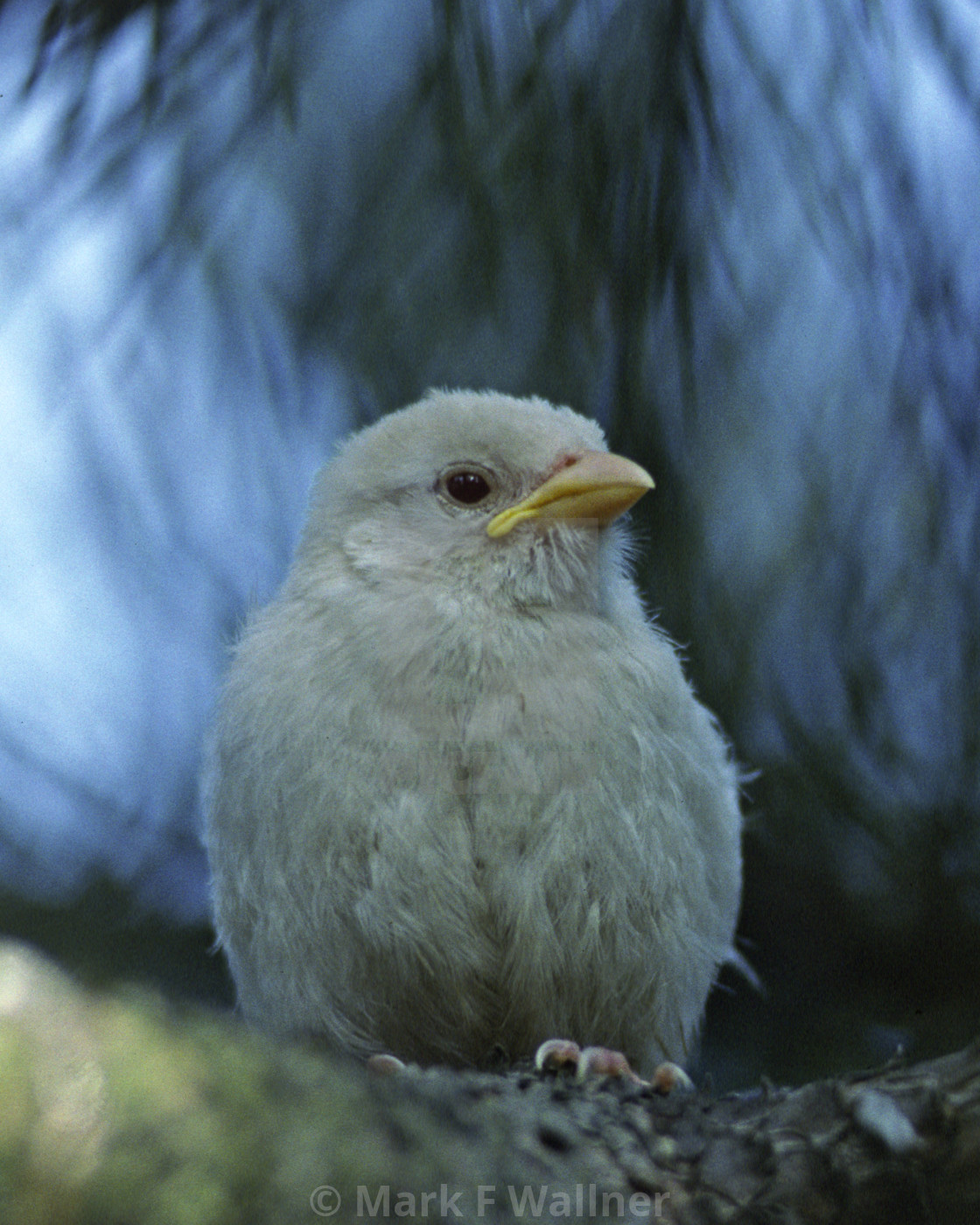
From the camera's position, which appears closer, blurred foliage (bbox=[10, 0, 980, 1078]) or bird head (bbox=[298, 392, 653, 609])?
blurred foliage (bbox=[10, 0, 980, 1078])

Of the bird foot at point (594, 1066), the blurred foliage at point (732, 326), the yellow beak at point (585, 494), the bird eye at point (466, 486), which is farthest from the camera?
the bird eye at point (466, 486)

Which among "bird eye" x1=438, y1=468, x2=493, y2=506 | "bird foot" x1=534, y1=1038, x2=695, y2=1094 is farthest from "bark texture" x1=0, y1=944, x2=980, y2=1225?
"bird eye" x1=438, y1=468, x2=493, y2=506

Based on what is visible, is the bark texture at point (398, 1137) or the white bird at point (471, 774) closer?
the bark texture at point (398, 1137)

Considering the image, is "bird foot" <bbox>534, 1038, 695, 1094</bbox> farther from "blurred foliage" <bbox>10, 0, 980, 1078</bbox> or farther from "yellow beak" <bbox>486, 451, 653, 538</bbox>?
"yellow beak" <bbox>486, 451, 653, 538</bbox>

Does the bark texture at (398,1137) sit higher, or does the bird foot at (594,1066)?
the bark texture at (398,1137)

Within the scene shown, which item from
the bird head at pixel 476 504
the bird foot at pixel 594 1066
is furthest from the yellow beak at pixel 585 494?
the bird foot at pixel 594 1066

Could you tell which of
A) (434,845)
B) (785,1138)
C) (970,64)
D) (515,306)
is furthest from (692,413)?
(785,1138)

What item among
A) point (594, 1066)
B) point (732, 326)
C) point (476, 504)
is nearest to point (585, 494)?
point (476, 504)

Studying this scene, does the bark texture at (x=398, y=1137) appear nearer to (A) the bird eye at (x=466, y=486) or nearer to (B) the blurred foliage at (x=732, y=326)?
(B) the blurred foliage at (x=732, y=326)
